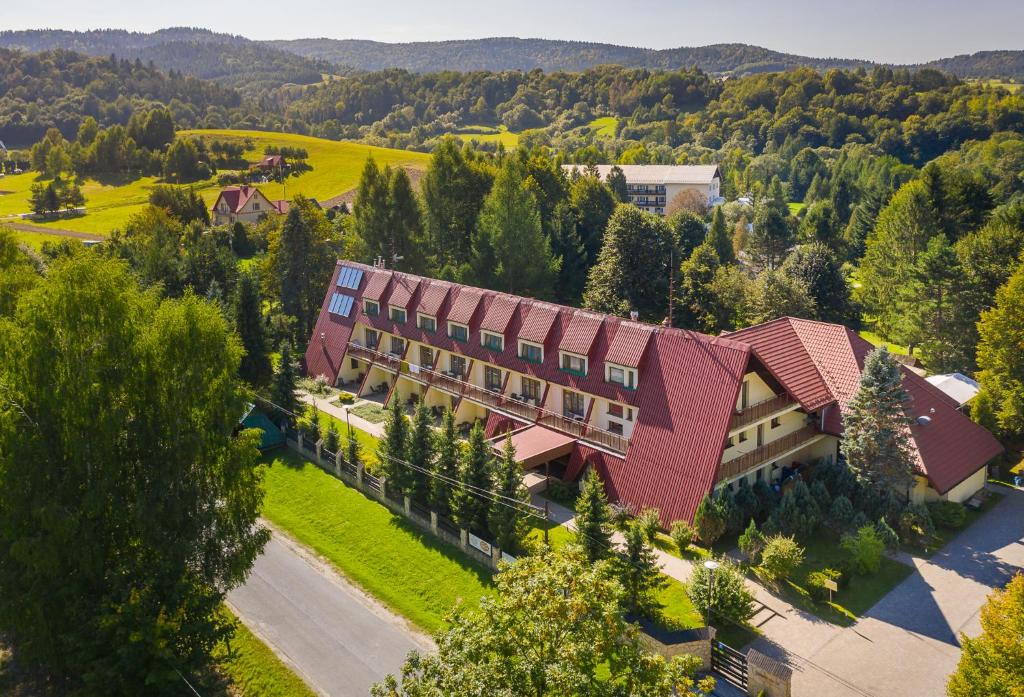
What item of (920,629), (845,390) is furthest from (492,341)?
(920,629)

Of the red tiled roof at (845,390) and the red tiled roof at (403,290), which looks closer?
the red tiled roof at (845,390)

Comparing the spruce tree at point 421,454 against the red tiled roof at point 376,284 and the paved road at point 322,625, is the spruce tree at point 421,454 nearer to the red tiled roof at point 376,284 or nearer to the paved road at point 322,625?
the paved road at point 322,625

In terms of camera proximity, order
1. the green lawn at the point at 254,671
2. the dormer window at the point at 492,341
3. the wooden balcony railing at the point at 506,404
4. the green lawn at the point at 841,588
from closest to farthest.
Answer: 1. the green lawn at the point at 254,671
2. the green lawn at the point at 841,588
3. the wooden balcony railing at the point at 506,404
4. the dormer window at the point at 492,341

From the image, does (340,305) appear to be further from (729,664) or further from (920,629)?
(920,629)

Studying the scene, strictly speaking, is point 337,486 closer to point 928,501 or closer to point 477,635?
point 477,635

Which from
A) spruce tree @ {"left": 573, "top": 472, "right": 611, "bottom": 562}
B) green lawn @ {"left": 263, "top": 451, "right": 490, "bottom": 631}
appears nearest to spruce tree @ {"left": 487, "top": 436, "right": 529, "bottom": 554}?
green lawn @ {"left": 263, "top": 451, "right": 490, "bottom": 631}

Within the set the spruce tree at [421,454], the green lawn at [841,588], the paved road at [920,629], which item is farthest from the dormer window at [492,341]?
the paved road at [920,629]

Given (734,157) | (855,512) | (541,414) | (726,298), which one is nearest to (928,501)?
(855,512)

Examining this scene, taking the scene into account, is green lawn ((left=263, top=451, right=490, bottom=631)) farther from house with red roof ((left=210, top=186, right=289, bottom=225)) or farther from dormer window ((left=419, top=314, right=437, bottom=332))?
house with red roof ((left=210, top=186, right=289, bottom=225))
